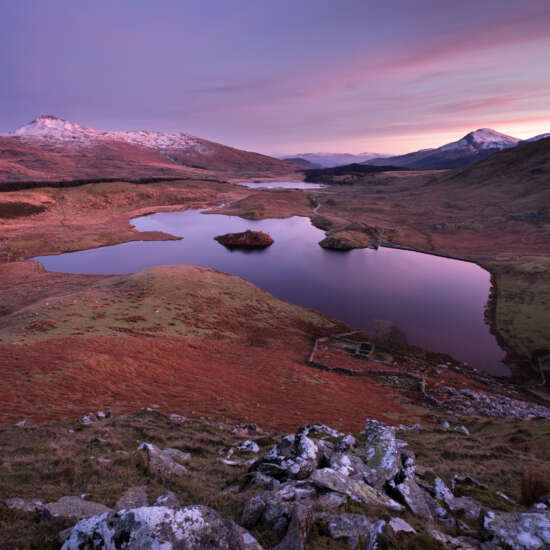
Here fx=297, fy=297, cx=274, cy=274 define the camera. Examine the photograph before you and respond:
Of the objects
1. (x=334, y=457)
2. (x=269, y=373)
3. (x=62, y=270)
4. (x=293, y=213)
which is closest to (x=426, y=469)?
(x=334, y=457)

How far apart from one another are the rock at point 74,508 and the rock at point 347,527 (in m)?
4.41

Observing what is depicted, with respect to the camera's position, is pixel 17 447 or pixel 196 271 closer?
pixel 17 447

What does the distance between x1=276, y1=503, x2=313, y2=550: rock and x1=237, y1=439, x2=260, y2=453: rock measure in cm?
617

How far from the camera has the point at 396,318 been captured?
39.6m

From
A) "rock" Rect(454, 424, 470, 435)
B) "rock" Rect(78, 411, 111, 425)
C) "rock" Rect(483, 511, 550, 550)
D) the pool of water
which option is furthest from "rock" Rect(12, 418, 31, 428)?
the pool of water

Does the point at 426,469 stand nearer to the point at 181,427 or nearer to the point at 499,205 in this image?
the point at 181,427

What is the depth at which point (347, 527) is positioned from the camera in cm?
561

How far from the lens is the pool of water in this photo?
36438 millimetres

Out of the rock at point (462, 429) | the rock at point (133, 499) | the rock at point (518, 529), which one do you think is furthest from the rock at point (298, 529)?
the rock at point (462, 429)

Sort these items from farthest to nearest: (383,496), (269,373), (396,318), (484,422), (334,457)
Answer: (396,318) → (269,373) → (484,422) → (334,457) → (383,496)

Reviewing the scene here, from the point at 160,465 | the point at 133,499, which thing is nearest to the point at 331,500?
the point at 133,499

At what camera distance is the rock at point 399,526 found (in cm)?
586

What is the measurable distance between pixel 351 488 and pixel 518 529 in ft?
11.1

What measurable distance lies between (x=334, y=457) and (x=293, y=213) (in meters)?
122
